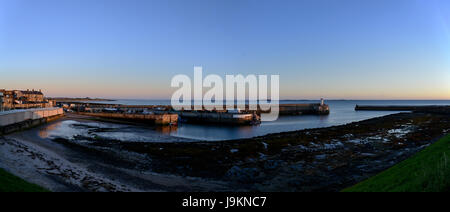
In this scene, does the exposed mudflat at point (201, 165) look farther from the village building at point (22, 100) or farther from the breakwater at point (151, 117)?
the village building at point (22, 100)

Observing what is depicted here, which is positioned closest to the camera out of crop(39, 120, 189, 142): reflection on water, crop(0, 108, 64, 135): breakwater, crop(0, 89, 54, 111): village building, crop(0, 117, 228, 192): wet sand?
crop(0, 117, 228, 192): wet sand

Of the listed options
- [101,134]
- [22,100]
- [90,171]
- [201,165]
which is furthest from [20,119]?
[22,100]

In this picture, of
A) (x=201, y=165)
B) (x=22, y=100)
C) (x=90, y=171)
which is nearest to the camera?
(x=90, y=171)

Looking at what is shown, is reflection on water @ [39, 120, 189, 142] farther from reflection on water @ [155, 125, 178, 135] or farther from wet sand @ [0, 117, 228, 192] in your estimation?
wet sand @ [0, 117, 228, 192]

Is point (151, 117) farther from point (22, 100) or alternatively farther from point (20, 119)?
point (22, 100)

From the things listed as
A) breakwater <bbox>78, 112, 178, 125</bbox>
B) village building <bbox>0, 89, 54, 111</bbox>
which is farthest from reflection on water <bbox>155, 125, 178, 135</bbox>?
village building <bbox>0, 89, 54, 111</bbox>

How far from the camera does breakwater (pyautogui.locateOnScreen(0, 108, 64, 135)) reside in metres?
31.0

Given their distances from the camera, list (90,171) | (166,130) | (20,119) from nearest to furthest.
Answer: (90,171) → (20,119) → (166,130)

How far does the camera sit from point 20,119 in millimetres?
36469

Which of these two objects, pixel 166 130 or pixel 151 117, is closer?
pixel 166 130

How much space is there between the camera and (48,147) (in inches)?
918
